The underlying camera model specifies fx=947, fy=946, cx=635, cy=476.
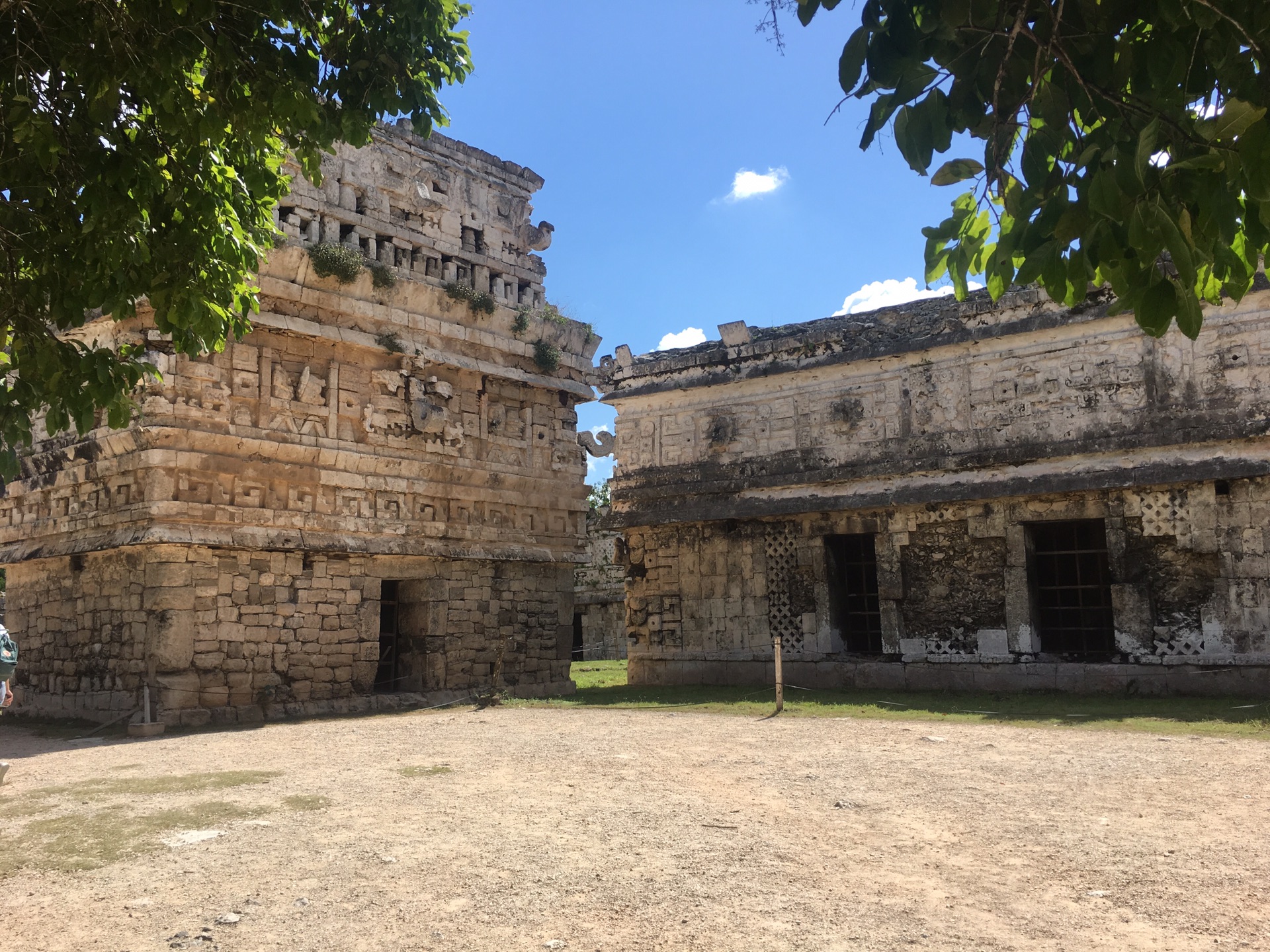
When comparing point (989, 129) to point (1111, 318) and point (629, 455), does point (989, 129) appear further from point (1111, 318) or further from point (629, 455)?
point (629, 455)

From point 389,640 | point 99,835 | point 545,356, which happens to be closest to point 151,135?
point 99,835

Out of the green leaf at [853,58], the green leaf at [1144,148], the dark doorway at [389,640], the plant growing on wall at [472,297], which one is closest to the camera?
the green leaf at [1144,148]

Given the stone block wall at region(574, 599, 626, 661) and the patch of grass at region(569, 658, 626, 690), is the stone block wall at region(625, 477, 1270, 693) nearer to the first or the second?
the patch of grass at region(569, 658, 626, 690)

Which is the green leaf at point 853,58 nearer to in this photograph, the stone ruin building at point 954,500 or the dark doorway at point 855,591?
the stone ruin building at point 954,500

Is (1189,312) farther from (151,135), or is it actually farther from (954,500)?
(954,500)

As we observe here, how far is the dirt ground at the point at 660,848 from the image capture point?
3527 millimetres

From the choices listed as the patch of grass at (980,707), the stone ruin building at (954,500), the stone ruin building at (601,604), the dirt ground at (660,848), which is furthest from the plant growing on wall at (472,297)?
the stone ruin building at (601,604)

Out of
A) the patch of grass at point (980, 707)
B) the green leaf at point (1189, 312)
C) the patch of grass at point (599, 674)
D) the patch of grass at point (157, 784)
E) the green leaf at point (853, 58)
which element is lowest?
the patch of grass at point (599, 674)

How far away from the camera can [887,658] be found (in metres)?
12.1

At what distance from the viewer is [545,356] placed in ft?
46.4

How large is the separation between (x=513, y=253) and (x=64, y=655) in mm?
8059

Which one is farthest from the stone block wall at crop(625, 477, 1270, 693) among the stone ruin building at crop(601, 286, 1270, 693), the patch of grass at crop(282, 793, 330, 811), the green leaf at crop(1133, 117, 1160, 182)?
the green leaf at crop(1133, 117, 1160, 182)

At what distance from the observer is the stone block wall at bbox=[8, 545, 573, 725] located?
396 inches

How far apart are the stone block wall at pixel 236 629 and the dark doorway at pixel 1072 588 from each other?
7.05 metres
